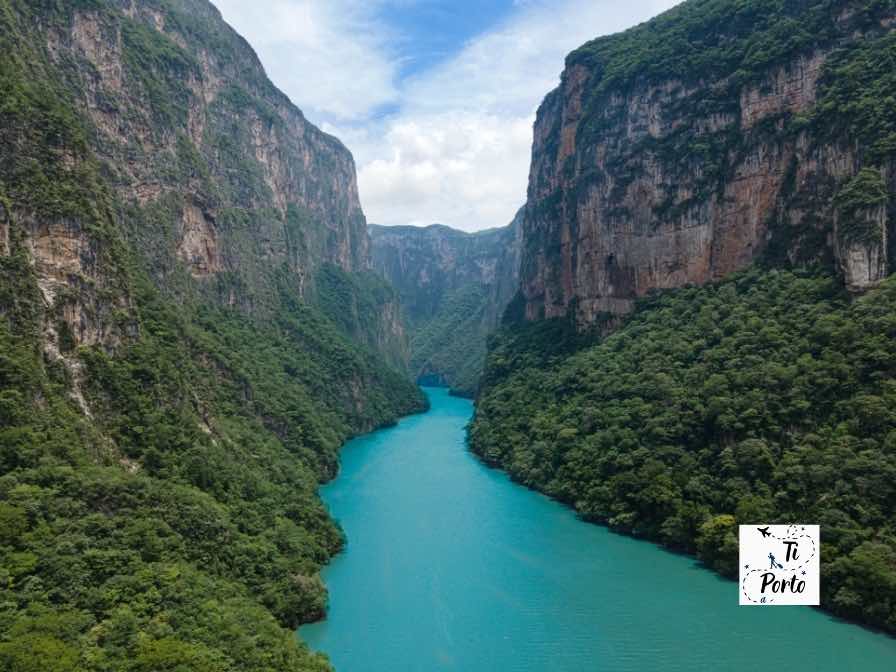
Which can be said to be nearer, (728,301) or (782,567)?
(782,567)

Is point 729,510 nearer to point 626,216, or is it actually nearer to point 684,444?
point 684,444

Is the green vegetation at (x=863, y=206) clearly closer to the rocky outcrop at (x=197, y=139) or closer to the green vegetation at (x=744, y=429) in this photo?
the green vegetation at (x=744, y=429)

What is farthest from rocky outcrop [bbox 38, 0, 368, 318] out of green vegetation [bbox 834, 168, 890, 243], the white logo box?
green vegetation [bbox 834, 168, 890, 243]

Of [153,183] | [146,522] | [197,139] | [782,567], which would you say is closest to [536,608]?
[782,567]

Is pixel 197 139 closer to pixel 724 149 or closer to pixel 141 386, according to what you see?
pixel 141 386

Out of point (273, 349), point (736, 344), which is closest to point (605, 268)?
point (736, 344)

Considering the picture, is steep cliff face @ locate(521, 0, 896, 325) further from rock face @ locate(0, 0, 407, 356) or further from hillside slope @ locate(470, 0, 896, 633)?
rock face @ locate(0, 0, 407, 356)
